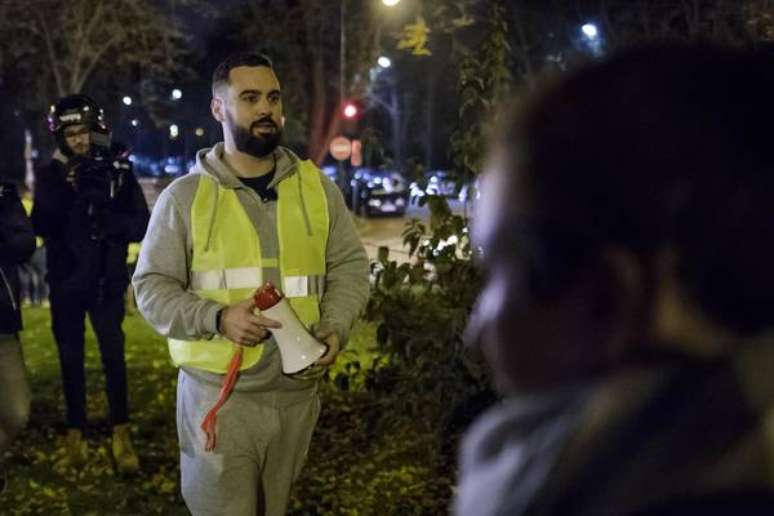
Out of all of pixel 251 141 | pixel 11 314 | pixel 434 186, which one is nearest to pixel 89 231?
pixel 11 314

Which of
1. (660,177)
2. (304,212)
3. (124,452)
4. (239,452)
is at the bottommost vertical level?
(124,452)

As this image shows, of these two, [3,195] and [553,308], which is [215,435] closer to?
[3,195]

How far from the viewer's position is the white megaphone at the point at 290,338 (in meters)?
3.41

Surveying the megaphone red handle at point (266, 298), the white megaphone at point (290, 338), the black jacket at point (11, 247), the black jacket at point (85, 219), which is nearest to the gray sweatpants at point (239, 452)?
the white megaphone at point (290, 338)

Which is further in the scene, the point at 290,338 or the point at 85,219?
the point at 85,219

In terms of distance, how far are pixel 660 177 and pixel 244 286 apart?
2.73 m

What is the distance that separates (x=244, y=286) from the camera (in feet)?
11.7

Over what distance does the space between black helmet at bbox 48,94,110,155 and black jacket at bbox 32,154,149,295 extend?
110 mm

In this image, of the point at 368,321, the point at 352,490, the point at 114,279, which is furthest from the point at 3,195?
the point at 352,490

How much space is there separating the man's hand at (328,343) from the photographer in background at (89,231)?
2.53 m

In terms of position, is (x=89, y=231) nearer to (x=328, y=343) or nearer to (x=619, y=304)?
(x=328, y=343)

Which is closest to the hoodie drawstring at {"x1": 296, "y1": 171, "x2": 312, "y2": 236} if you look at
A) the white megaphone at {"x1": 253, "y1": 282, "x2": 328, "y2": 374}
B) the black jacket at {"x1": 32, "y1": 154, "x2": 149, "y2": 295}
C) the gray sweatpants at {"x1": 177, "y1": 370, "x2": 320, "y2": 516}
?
the white megaphone at {"x1": 253, "y1": 282, "x2": 328, "y2": 374}

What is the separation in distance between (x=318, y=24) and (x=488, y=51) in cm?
2502

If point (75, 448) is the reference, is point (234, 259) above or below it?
above
